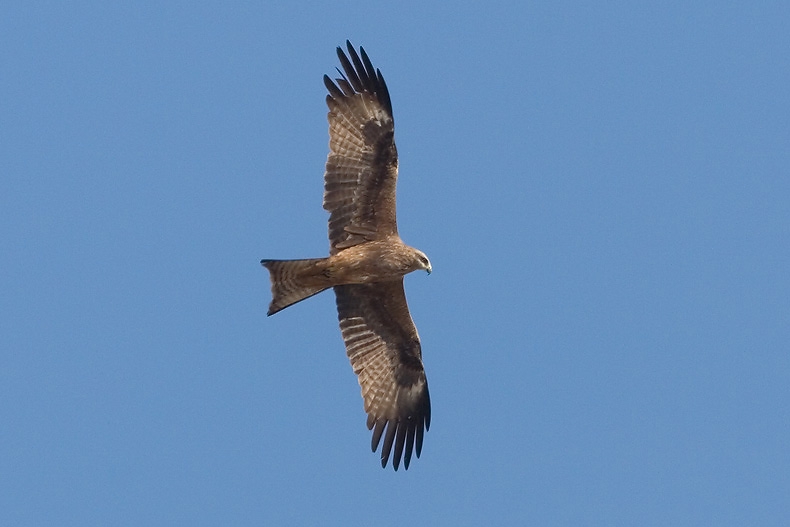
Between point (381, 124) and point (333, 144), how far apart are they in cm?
55

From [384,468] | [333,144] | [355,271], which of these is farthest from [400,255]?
[384,468]

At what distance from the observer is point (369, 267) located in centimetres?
1380

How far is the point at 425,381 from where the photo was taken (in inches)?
579

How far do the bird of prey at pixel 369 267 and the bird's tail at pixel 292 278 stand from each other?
10 mm

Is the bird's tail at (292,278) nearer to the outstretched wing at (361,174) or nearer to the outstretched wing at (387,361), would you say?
the outstretched wing at (361,174)

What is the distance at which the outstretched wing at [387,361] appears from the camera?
14438 millimetres

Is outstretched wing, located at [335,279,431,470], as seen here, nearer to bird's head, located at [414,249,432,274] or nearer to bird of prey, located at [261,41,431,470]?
bird of prey, located at [261,41,431,470]

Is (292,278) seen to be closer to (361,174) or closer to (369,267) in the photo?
(369,267)

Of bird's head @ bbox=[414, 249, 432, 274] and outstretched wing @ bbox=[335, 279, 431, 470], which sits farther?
outstretched wing @ bbox=[335, 279, 431, 470]

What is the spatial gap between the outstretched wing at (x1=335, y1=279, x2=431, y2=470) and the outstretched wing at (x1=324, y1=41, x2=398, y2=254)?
744 mm

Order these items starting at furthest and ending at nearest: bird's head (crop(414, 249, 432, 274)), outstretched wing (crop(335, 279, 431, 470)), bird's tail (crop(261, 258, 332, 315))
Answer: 1. outstretched wing (crop(335, 279, 431, 470))
2. bird's head (crop(414, 249, 432, 274))
3. bird's tail (crop(261, 258, 332, 315))

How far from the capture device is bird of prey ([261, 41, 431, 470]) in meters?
13.8

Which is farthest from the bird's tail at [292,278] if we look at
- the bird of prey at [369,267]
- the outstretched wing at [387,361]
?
the outstretched wing at [387,361]

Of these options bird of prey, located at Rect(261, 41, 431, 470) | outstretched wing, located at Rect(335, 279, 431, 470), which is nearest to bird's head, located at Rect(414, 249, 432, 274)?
bird of prey, located at Rect(261, 41, 431, 470)
